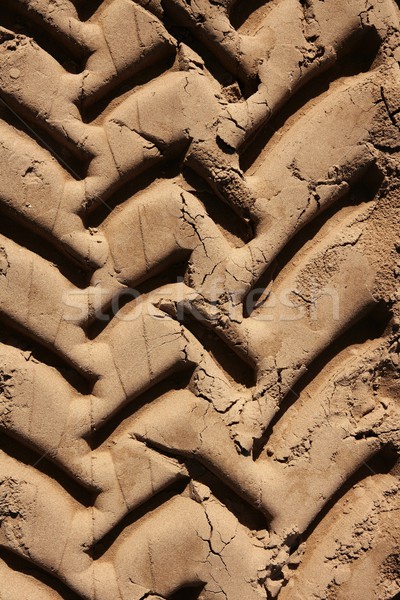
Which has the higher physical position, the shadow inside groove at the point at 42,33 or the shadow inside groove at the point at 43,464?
the shadow inside groove at the point at 42,33

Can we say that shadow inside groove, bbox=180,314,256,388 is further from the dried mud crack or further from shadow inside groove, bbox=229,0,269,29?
shadow inside groove, bbox=229,0,269,29

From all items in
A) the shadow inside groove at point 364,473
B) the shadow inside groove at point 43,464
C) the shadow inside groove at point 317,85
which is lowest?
the shadow inside groove at point 43,464

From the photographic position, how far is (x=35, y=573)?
36.6 inches

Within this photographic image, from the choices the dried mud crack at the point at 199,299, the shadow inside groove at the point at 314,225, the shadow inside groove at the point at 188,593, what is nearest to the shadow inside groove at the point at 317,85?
the dried mud crack at the point at 199,299

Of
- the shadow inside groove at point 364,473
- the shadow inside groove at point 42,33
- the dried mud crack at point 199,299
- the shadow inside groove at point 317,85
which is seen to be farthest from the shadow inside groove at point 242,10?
the shadow inside groove at point 364,473

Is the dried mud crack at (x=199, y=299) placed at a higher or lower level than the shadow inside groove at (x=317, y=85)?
lower

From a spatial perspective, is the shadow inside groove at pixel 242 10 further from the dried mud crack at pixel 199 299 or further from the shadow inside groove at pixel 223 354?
the shadow inside groove at pixel 223 354

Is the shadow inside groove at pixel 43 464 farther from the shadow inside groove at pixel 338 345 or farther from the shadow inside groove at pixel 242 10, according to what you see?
the shadow inside groove at pixel 242 10

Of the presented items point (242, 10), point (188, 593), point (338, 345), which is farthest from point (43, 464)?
point (242, 10)

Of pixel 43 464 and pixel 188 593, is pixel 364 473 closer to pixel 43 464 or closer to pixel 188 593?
pixel 188 593

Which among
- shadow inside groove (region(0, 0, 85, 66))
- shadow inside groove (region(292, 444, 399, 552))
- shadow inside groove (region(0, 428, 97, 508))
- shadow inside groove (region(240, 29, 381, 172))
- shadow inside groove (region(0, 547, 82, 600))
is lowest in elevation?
shadow inside groove (region(0, 547, 82, 600))

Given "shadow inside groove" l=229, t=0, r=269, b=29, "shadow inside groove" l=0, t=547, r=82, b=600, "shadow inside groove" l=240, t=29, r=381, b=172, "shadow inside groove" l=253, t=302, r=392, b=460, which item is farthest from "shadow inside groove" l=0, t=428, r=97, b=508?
"shadow inside groove" l=229, t=0, r=269, b=29

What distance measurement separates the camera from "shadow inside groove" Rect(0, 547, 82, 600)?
928 millimetres

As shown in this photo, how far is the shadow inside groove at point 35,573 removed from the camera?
3.05ft
